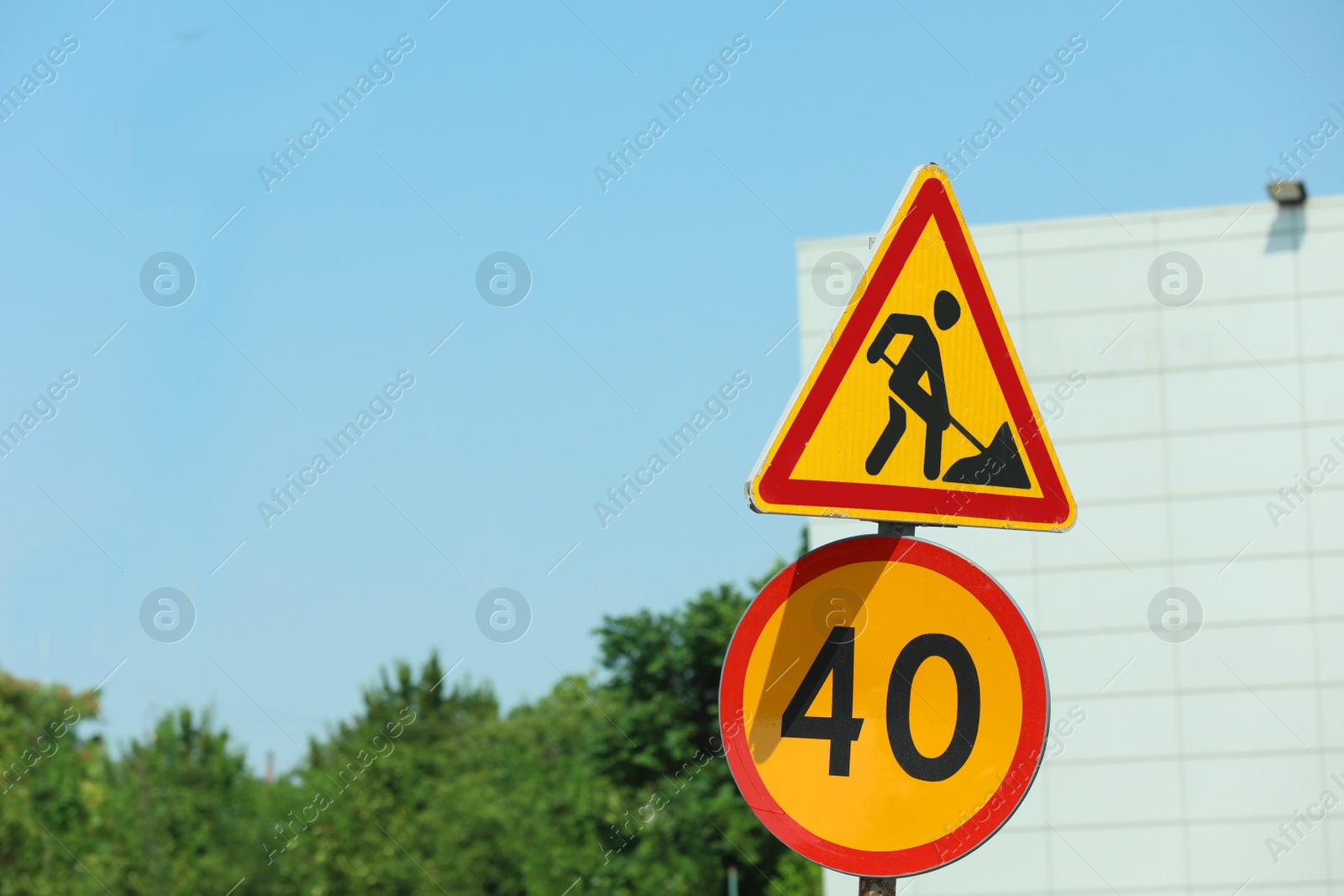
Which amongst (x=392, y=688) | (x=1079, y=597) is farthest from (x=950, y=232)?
(x=392, y=688)

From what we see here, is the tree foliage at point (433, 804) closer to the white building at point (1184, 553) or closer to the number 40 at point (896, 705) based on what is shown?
the white building at point (1184, 553)

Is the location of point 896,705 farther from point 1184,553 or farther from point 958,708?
point 1184,553

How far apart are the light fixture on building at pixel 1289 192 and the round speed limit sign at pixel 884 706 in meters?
14.3

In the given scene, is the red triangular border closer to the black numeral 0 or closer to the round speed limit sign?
the round speed limit sign

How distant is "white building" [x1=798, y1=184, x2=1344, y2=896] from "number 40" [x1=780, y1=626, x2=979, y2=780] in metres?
11.1

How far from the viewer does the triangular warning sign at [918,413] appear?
2.52m

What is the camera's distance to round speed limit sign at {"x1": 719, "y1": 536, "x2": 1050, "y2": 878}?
2393mm

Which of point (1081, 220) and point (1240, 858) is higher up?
point (1081, 220)

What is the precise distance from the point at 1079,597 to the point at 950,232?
1263 cm

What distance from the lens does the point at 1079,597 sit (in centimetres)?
1441

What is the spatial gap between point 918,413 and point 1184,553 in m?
13.2

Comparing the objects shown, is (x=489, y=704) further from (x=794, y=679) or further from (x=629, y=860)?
(x=794, y=679)

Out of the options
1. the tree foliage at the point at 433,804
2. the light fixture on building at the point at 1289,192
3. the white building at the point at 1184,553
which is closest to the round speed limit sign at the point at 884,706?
the white building at the point at 1184,553

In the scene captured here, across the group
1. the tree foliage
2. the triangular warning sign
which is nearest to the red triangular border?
the triangular warning sign
